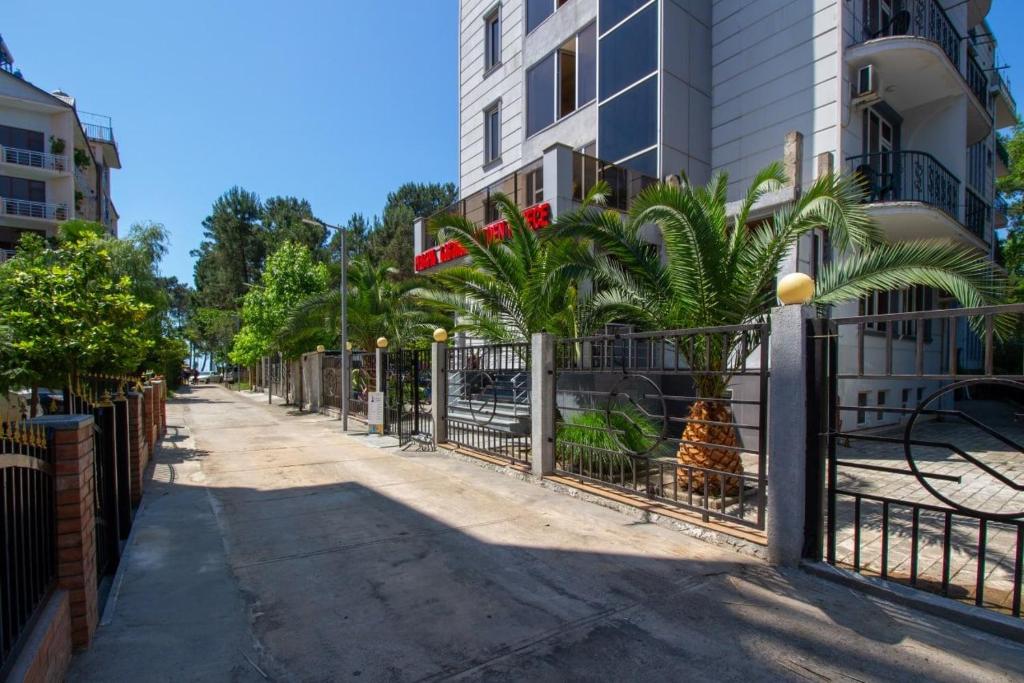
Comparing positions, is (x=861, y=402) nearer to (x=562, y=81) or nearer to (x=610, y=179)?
(x=610, y=179)

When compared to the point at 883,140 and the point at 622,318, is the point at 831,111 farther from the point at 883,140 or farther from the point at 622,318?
the point at 622,318

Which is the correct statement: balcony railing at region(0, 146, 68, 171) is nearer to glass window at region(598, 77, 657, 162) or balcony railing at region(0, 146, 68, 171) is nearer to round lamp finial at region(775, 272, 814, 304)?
glass window at region(598, 77, 657, 162)

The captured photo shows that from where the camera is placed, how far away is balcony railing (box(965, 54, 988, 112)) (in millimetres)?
13883

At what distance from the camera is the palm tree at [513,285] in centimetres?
861

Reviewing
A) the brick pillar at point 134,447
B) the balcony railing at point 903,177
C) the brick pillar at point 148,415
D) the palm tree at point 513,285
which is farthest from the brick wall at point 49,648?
the balcony railing at point 903,177

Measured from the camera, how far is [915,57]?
10.2 meters

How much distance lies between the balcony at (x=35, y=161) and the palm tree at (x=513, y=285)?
1298 inches

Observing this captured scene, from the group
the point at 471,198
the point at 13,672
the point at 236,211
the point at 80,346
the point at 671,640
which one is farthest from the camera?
the point at 236,211

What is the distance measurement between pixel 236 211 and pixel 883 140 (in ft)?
144

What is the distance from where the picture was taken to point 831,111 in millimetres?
10148

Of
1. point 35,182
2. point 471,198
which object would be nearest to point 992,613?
point 471,198

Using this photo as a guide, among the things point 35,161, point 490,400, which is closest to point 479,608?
point 490,400

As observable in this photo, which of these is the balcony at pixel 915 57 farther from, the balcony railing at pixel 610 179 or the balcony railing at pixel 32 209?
the balcony railing at pixel 32 209

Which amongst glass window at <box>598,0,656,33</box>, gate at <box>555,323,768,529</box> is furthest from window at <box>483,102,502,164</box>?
gate at <box>555,323,768,529</box>
